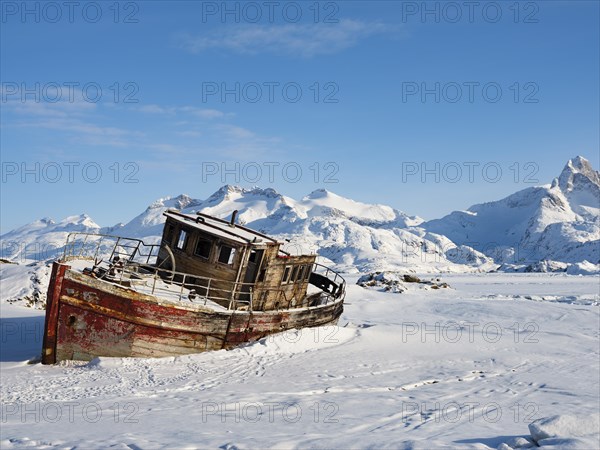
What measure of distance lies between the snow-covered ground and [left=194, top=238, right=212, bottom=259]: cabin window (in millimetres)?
3159

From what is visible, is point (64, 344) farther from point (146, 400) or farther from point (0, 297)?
point (0, 297)

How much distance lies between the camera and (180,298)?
14.4 meters

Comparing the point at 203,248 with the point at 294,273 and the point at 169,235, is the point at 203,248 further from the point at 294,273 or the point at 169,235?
the point at 294,273

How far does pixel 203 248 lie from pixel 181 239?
2.97 ft

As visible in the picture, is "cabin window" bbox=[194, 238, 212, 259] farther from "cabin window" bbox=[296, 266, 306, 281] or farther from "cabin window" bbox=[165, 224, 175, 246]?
"cabin window" bbox=[296, 266, 306, 281]

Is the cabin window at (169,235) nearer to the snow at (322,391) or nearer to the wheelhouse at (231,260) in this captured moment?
the wheelhouse at (231,260)

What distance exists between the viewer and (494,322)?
22219mm

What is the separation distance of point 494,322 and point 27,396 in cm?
1773

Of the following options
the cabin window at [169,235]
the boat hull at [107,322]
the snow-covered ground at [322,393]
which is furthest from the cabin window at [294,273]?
the boat hull at [107,322]

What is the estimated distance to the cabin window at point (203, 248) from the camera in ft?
53.5

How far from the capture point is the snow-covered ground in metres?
7.60

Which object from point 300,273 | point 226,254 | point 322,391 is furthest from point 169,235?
point 322,391

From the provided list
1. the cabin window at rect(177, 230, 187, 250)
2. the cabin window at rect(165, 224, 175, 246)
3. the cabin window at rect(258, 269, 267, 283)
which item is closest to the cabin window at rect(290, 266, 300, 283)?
the cabin window at rect(258, 269, 267, 283)

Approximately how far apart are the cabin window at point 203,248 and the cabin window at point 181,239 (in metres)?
0.54
